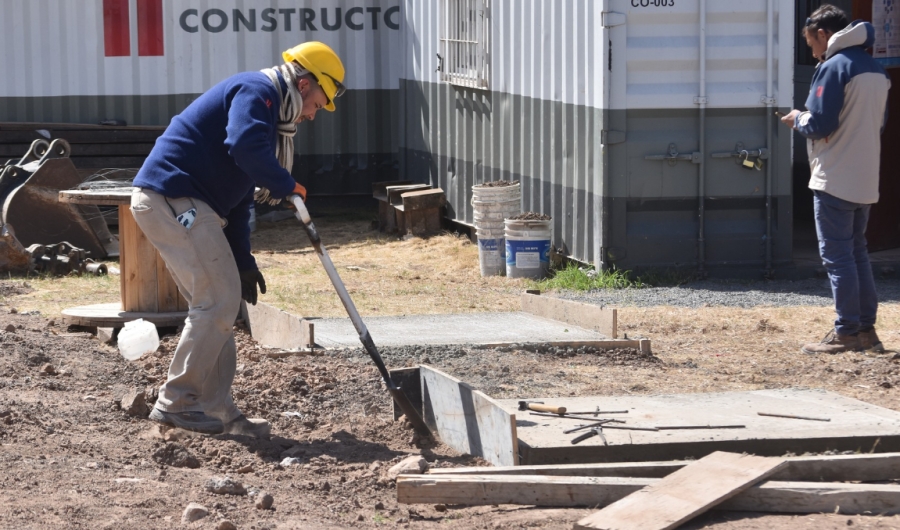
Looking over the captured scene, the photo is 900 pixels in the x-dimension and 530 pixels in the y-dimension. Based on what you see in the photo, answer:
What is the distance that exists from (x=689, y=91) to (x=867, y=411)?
16.2ft

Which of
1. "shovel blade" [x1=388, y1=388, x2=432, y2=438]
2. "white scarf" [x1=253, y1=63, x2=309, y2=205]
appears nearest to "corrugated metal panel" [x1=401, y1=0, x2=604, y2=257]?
"white scarf" [x1=253, y1=63, x2=309, y2=205]

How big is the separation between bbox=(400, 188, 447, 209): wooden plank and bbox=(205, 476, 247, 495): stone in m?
9.13

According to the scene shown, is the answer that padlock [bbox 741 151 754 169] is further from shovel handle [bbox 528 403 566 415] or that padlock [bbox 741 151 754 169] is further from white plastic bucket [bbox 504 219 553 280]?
shovel handle [bbox 528 403 566 415]

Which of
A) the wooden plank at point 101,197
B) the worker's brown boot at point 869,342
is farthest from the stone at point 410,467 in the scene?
the worker's brown boot at point 869,342

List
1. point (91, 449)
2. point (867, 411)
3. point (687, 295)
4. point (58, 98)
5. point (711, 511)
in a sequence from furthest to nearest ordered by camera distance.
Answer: point (58, 98), point (687, 295), point (867, 411), point (91, 449), point (711, 511)

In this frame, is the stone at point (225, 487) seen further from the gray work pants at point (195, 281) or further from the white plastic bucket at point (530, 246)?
the white plastic bucket at point (530, 246)

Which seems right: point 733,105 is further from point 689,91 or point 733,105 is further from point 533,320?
point 533,320

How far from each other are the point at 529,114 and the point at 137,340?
5243 mm

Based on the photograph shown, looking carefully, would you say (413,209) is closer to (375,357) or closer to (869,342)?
(869,342)

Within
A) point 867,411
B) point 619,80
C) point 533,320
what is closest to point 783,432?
point 867,411

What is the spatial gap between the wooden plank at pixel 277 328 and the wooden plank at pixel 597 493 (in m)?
2.96

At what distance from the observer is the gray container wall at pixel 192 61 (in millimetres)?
15086

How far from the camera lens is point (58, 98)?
15141 millimetres

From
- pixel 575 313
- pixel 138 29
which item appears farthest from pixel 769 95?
pixel 138 29
